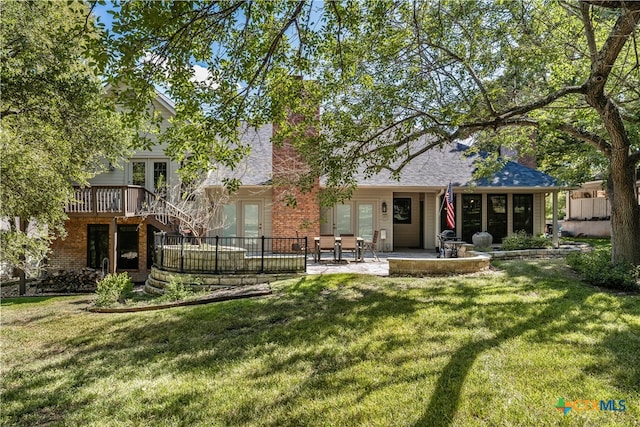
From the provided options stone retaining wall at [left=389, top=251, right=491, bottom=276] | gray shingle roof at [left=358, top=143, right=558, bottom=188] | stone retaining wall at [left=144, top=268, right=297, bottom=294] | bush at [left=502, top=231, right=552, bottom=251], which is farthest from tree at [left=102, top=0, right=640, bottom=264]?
gray shingle roof at [left=358, top=143, right=558, bottom=188]

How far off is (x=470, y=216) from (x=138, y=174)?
1581 centimetres

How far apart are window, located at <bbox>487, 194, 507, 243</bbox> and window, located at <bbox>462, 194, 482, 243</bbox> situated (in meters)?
0.46

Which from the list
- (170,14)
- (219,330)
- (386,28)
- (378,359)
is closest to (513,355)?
(378,359)

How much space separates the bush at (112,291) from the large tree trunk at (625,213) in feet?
41.3

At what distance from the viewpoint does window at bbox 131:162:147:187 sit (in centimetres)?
1783

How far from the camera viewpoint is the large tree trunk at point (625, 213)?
342 inches

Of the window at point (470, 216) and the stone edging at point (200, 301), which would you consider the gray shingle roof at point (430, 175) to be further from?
the stone edging at point (200, 301)

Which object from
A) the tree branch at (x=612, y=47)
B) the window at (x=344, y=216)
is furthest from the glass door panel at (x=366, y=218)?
the tree branch at (x=612, y=47)

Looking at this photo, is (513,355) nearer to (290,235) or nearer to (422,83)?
(422,83)

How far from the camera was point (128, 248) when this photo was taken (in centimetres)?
1700

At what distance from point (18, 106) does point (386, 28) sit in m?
9.48

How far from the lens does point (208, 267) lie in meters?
11.1

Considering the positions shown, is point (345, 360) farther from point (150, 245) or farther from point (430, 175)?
point (150, 245)

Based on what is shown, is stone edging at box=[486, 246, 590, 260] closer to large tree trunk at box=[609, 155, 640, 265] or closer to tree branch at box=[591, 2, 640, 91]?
large tree trunk at box=[609, 155, 640, 265]
